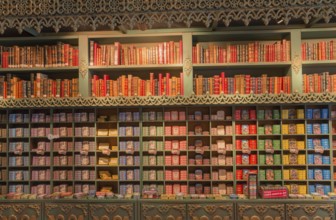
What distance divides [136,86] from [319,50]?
285 centimetres

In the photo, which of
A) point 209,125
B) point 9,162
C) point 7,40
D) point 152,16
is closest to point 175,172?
point 209,125

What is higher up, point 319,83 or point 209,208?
point 319,83

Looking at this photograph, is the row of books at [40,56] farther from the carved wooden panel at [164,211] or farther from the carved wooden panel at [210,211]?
the carved wooden panel at [210,211]

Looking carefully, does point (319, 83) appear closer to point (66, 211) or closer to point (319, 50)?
point (319, 50)

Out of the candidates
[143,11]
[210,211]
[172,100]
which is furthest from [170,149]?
[143,11]

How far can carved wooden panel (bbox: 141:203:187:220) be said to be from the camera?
3.87 metres

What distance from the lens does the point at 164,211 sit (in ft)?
12.7

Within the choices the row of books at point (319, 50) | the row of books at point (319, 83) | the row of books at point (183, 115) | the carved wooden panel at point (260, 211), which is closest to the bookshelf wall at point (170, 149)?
the row of books at point (183, 115)

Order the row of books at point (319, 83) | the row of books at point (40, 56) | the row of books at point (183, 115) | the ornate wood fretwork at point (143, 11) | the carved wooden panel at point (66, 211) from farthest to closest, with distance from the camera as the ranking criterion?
the row of books at point (40, 56)
the row of books at point (183, 115)
the row of books at point (319, 83)
the carved wooden panel at point (66, 211)
the ornate wood fretwork at point (143, 11)

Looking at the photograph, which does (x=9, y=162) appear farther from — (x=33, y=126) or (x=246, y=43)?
(x=246, y=43)

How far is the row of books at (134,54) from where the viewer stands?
5.13m

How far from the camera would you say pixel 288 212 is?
12.5 ft

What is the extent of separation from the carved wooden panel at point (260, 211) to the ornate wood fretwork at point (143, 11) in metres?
2.18

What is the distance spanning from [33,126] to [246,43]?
3.77 metres
